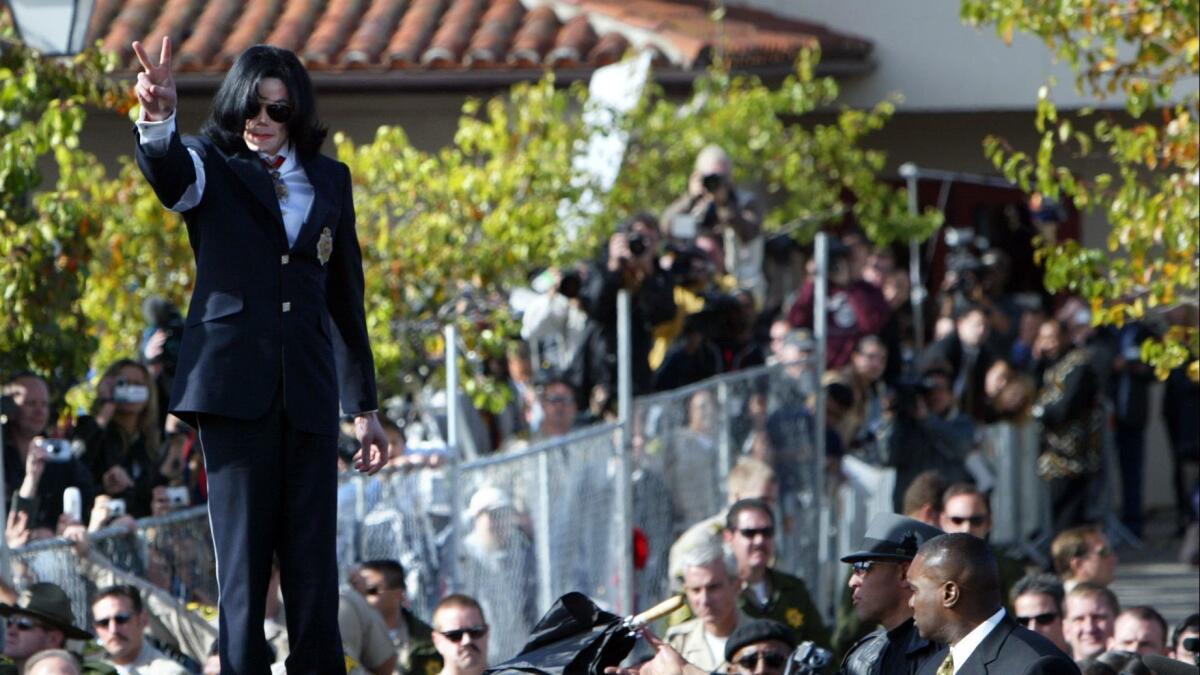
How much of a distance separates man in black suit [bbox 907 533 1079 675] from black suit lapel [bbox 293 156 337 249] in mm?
1682

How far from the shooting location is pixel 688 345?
13.2m

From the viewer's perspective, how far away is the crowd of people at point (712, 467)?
8297 millimetres

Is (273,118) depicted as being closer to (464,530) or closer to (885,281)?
(464,530)

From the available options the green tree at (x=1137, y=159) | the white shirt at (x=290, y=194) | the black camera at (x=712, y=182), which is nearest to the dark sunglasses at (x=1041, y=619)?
the green tree at (x=1137, y=159)

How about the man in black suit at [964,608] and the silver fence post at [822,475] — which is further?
the silver fence post at [822,475]

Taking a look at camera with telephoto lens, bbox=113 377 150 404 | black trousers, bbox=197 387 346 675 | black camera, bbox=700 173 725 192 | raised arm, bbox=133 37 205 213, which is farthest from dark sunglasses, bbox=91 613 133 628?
black camera, bbox=700 173 725 192

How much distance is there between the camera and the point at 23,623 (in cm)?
770

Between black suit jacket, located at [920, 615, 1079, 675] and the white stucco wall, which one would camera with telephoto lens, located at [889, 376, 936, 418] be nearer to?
the white stucco wall

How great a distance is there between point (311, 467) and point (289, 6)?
44.3 ft

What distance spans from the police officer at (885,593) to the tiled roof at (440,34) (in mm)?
11502

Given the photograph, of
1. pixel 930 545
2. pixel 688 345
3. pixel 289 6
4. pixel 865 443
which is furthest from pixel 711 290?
pixel 930 545

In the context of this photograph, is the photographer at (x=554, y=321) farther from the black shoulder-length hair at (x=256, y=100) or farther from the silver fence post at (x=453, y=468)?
the black shoulder-length hair at (x=256, y=100)

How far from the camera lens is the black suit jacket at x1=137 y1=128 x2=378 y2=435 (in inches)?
218

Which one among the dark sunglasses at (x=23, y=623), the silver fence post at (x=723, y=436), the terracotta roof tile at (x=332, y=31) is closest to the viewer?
the dark sunglasses at (x=23, y=623)
